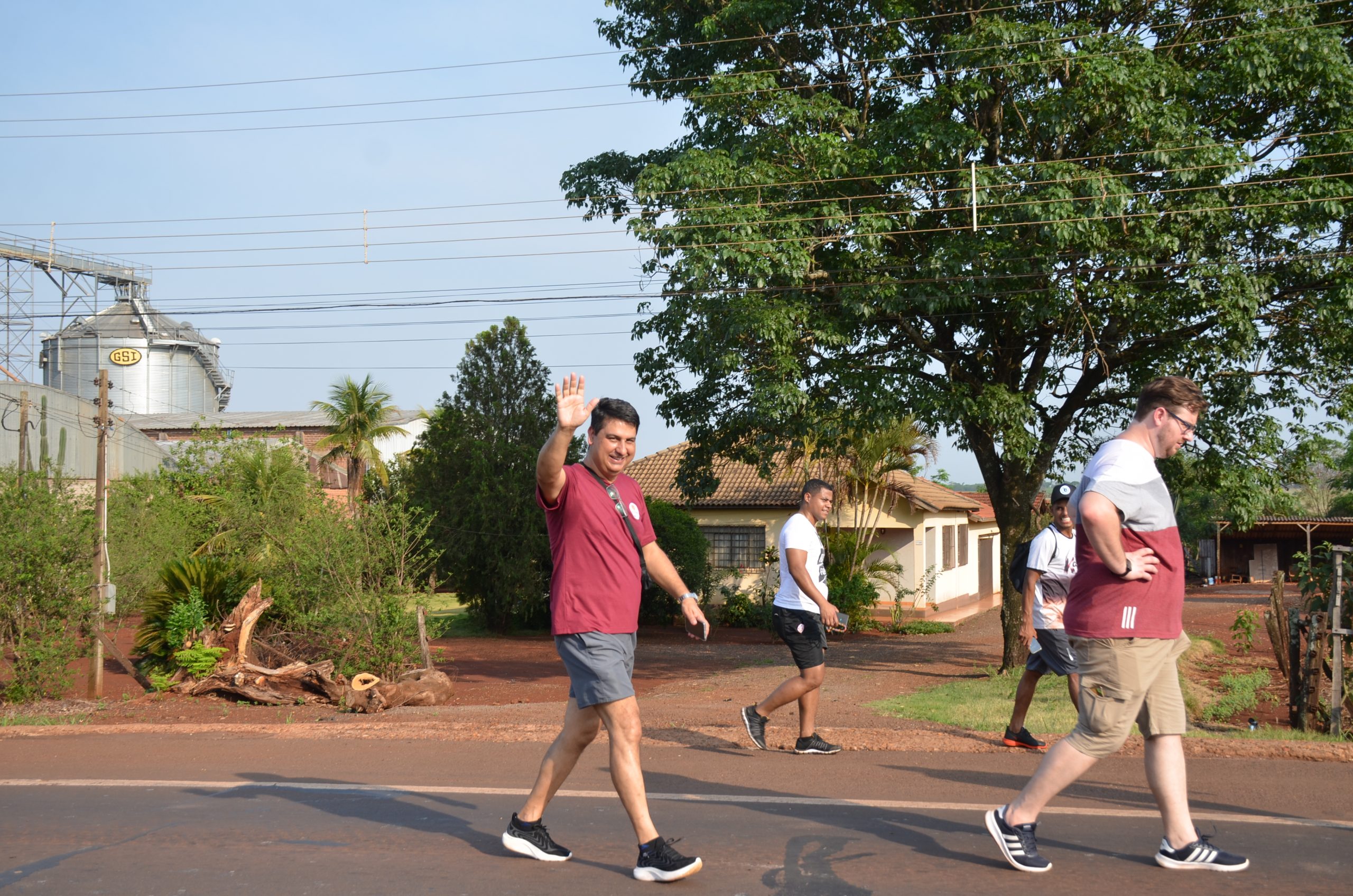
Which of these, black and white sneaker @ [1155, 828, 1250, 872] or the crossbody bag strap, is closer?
black and white sneaker @ [1155, 828, 1250, 872]

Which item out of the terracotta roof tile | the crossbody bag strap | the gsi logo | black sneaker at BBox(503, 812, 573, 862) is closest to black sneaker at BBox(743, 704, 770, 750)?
black sneaker at BBox(503, 812, 573, 862)

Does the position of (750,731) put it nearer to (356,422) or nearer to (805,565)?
(805,565)

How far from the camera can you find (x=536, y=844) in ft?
16.0

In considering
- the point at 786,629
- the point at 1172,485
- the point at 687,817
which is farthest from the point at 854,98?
the point at 687,817

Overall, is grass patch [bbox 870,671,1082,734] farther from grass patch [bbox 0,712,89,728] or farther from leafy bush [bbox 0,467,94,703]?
leafy bush [bbox 0,467,94,703]

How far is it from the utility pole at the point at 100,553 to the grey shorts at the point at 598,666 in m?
9.59

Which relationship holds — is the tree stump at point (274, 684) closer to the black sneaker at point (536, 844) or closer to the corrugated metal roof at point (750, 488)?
the black sneaker at point (536, 844)

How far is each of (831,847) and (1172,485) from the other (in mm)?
13037

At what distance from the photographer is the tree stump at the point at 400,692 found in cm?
1164

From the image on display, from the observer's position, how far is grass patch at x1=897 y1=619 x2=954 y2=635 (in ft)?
87.9

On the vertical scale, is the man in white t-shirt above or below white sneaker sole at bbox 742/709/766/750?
above

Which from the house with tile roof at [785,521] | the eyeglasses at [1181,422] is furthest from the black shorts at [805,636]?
the house with tile roof at [785,521]

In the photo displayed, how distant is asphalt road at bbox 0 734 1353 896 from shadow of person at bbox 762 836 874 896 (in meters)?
0.01

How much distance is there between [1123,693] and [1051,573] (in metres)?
2.96
